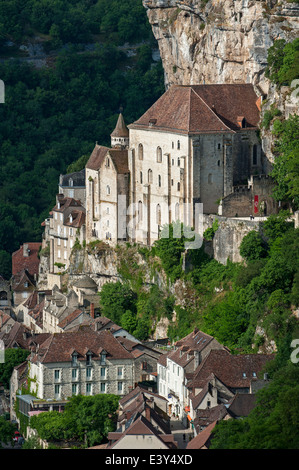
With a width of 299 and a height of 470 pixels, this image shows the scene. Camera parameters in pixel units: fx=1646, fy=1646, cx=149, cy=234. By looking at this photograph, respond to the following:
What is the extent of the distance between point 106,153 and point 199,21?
13.2 meters

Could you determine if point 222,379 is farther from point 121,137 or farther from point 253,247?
point 121,137

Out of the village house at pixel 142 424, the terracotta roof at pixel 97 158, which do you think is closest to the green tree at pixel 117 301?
the terracotta roof at pixel 97 158

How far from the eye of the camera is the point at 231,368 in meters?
92.1

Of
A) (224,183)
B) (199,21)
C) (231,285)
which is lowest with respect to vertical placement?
(231,285)

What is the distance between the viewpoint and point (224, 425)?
82.7 m

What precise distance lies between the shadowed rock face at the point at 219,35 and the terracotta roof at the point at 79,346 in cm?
2191

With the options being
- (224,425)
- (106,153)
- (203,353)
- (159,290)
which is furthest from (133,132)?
(224,425)

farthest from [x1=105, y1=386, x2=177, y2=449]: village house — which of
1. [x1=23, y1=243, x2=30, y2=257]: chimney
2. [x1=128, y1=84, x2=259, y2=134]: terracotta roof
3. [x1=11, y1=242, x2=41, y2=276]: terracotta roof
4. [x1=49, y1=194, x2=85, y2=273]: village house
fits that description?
[x1=23, y1=243, x2=30, y2=257]: chimney

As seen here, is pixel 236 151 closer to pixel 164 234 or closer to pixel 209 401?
pixel 164 234

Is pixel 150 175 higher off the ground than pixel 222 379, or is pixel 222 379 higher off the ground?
pixel 150 175

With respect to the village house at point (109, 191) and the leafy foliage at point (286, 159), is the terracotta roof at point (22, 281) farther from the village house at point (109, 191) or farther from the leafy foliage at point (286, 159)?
the leafy foliage at point (286, 159)

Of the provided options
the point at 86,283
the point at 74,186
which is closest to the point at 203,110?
the point at 86,283

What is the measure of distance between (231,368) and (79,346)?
10.6 meters

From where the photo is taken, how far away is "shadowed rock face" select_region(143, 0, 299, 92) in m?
110
